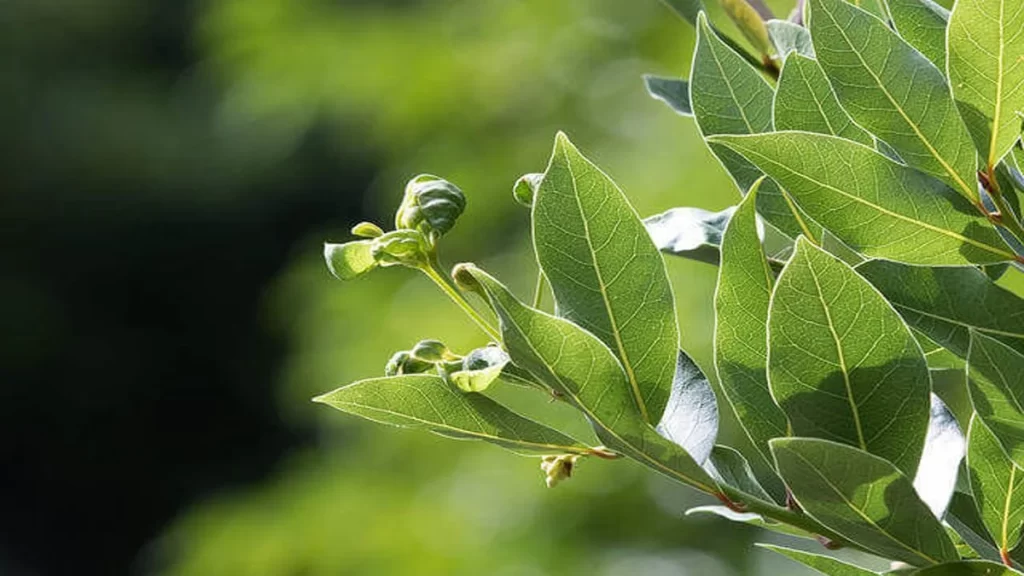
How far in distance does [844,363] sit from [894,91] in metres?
0.09

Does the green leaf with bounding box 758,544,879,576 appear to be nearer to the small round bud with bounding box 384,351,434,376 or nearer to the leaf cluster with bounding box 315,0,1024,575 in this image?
the leaf cluster with bounding box 315,0,1024,575

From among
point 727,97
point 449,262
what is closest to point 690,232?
point 727,97

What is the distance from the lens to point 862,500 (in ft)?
1.18

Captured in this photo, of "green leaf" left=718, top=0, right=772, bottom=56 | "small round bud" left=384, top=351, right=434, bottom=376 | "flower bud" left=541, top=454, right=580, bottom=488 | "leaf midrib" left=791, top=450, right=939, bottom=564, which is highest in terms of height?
"green leaf" left=718, top=0, right=772, bottom=56

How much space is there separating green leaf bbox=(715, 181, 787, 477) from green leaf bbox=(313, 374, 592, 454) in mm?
53

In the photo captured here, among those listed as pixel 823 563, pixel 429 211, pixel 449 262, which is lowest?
pixel 449 262

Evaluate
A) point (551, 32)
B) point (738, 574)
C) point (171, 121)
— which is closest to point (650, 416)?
point (738, 574)

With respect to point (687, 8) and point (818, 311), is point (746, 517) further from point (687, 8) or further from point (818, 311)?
point (687, 8)

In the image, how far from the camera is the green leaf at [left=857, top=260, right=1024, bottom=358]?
443 millimetres

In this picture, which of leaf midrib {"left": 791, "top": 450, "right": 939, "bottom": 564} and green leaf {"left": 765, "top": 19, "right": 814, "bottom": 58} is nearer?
leaf midrib {"left": 791, "top": 450, "right": 939, "bottom": 564}

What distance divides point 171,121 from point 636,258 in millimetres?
8692

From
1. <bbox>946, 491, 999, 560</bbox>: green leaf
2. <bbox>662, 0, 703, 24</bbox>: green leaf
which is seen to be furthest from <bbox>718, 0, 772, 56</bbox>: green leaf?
<bbox>946, 491, 999, 560</bbox>: green leaf

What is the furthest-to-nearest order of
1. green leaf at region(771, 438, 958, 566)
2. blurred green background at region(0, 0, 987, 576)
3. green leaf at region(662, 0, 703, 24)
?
blurred green background at region(0, 0, 987, 576), green leaf at region(662, 0, 703, 24), green leaf at region(771, 438, 958, 566)

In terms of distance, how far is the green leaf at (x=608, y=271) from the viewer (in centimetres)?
38
